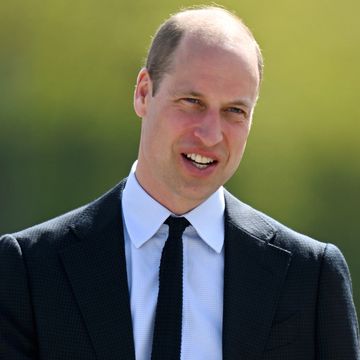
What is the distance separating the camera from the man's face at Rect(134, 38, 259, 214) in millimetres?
2533

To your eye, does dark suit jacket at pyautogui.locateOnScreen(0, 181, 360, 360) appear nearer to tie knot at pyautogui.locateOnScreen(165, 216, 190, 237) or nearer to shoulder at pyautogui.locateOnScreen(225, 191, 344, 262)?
shoulder at pyautogui.locateOnScreen(225, 191, 344, 262)

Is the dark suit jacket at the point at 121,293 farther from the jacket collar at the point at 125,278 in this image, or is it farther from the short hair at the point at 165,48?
the short hair at the point at 165,48

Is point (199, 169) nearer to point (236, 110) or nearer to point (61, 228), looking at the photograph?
point (236, 110)

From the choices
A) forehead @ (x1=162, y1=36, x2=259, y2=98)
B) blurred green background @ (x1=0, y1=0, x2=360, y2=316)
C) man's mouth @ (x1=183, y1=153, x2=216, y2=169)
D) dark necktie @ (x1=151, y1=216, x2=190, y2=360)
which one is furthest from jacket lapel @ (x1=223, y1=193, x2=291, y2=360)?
blurred green background @ (x1=0, y1=0, x2=360, y2=316)

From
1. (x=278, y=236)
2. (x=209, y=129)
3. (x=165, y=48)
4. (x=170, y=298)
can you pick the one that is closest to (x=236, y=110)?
(x=209, y=129)

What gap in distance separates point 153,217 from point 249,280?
0.91 ft

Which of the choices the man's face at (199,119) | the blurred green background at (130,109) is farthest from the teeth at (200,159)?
the blurred green background at (130,109)

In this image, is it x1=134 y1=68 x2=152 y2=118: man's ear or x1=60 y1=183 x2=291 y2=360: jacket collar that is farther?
x1=134 y1=68 x2=152 y2=118: man's ear

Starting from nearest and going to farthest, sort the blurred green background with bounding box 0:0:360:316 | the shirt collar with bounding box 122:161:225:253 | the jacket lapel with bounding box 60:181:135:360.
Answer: the jacket lapel with bounding box 60:181:135:360
the shirt collar with bounding box 122:161:225:253
the blurred green background with bounding box 0:0:360:316

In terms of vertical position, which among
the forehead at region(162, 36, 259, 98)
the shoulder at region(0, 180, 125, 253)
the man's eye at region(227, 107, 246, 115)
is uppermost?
the forehead at region(162, 36, 259, 98)

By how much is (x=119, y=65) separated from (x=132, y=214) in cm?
427

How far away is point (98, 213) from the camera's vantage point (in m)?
2.67

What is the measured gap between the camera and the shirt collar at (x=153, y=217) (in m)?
2.63

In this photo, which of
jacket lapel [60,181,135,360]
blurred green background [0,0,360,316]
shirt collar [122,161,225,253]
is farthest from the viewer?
blurred green background [0,0,360,316]
